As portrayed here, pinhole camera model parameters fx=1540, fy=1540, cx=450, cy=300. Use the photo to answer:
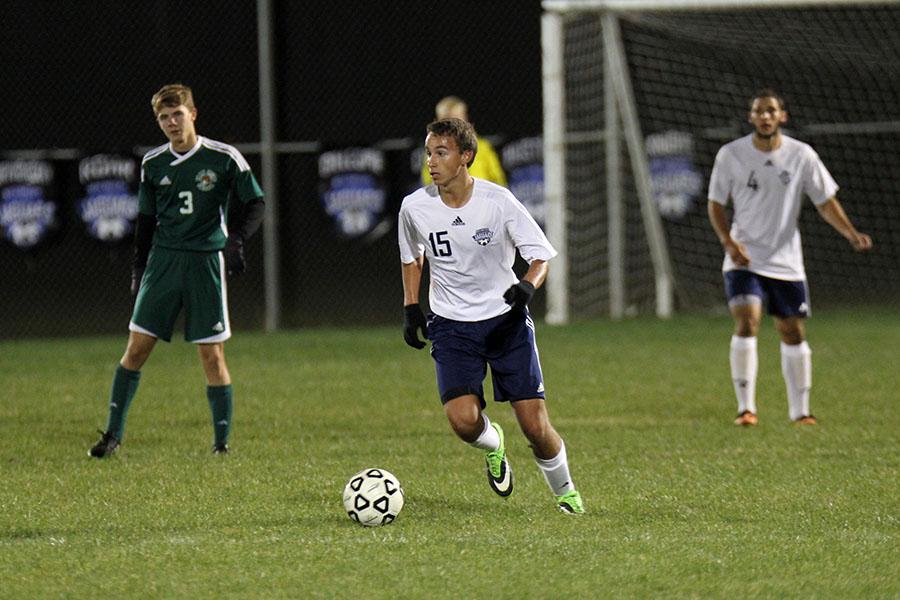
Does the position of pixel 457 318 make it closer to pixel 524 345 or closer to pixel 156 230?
pixel 524 345

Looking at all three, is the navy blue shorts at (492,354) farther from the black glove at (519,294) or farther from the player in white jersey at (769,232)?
the player in white jersey at (769,232)

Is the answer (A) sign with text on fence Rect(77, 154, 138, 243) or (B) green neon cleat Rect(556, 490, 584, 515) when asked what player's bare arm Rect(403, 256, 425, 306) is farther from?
(A) sign with text on fence Rect(77, 154, 138, 243)

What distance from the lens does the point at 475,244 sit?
20.2ft

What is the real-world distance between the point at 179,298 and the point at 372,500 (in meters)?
2.48

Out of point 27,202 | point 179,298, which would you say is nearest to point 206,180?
point 179,298

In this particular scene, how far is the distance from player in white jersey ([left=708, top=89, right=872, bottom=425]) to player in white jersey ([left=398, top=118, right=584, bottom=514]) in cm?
328

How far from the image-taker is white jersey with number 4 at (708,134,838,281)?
30.2ft

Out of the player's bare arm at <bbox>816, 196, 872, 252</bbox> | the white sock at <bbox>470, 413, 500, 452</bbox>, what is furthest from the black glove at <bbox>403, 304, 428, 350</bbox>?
the player's bare arm at <bbox>816, 196, 872, 252</bbox>

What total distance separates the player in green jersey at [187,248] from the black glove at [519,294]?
2.32 m

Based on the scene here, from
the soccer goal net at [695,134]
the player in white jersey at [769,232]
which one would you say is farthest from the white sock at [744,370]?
the soccer goal net at [695,134]

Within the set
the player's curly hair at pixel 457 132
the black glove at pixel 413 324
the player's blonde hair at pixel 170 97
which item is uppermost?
the player's blonde hair at pixel 170 97

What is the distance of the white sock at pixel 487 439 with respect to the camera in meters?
6.32

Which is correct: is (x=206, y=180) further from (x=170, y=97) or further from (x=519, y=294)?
(x=519, y=294)

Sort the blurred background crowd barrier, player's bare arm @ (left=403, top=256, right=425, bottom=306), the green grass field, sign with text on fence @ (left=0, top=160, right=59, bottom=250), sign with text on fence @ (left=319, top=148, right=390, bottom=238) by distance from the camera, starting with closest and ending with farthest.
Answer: the green grass field
player's bare arm @ (left=403, top=256, right=425, bottom=306)
sign with text on fence @ (left=0, top=160, right=59, bottom=250)
the blurred background crowd barrier
sign with text on fence @ (left=319, top=148, right=390, bottom=238)
